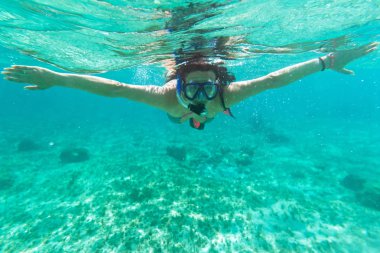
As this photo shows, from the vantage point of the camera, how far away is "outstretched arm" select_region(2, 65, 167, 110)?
3.02m

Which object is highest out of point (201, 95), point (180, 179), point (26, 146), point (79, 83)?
point (201, 95)

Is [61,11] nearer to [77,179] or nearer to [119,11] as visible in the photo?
[119,11]

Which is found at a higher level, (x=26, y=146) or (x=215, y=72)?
(x=215, y=72)

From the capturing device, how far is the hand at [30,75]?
2.96 metres

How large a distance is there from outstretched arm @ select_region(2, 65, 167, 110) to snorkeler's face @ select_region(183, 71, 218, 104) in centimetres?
52

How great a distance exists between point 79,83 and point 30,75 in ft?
2.06

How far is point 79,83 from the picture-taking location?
11.1 ft

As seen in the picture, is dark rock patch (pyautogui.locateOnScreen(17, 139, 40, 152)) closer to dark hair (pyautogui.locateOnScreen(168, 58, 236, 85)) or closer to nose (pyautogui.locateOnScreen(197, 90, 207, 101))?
dark hair (pyautogui.locateOnScreen(168, 58, 236, 85))

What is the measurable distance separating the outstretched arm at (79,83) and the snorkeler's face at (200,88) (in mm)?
522

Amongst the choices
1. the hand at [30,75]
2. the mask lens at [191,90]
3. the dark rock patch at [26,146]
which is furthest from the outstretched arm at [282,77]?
the dark rock patch at [26,146]

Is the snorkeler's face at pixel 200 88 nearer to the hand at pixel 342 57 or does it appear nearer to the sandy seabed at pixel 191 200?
the hand at pixel 342 57

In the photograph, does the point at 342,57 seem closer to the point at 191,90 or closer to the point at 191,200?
the point at 191,90

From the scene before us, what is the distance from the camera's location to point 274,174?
12.6m

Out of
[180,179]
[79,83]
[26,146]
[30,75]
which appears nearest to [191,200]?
[180,179]
